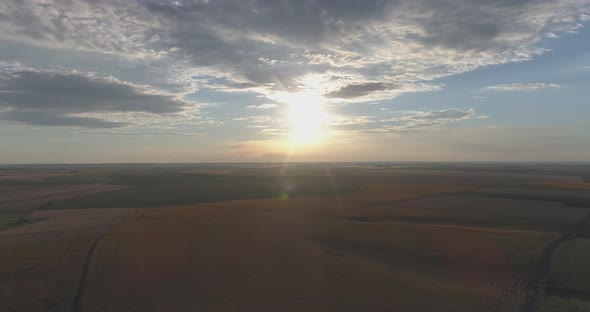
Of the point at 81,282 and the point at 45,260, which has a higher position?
the point at 45,260

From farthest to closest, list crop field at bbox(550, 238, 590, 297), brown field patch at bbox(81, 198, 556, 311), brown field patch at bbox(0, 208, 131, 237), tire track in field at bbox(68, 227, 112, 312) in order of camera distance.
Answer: brown field patch at bbox(0, 208, 131, 237), crop field at bbox(550, 238, 590, 297), brown field patch at bbox(81, 198, 556, 311), tire track in field at bbox(68, 227, 112, 312)

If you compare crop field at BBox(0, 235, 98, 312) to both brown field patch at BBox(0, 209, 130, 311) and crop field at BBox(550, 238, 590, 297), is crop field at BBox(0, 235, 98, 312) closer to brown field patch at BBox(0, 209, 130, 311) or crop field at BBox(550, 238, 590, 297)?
brown field patch at BBox(0, 209, 130, 311)

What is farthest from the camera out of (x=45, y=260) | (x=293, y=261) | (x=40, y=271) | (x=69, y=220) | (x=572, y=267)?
(x=69, y=220)

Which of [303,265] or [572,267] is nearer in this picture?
[572,267]

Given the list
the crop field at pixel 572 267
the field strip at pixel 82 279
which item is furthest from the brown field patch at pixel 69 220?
the crop field at pixel 572 267

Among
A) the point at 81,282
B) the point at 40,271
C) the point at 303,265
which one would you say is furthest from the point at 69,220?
the point at 303,265

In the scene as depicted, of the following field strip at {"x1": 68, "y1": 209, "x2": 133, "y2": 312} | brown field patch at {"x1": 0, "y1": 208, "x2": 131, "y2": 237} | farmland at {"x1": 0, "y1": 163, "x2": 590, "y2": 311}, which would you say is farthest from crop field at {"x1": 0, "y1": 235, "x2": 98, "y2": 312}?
brown field patch at {"x1": 0, "y1": 208, "x2": 131, "y2": 237}

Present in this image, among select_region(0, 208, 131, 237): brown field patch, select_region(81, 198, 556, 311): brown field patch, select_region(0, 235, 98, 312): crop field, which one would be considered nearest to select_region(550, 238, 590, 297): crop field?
select_region(81, 198, 556, 311): brown field patch

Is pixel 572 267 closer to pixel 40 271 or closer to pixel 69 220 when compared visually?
pixel 40 271

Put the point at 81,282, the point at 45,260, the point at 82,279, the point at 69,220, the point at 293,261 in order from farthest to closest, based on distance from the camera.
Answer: the point at 69,220 → the point at 293,261 → the point at 45,260 → the point at 82,279 → the point at 81,282

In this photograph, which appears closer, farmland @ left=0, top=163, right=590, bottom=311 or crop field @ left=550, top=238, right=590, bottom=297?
farmland @ left=0, top=163, right=590, bottom=311

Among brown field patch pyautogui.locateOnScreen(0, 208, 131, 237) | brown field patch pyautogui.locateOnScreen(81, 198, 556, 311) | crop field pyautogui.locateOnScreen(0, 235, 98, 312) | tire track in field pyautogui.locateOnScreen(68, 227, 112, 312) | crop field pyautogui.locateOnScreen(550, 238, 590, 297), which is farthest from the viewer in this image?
brown field patch pyautogui.locateOnScreen(0, 208, 131, 237)

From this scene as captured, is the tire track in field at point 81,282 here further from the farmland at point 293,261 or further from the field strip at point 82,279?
the farmland at point 293,261
